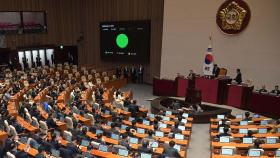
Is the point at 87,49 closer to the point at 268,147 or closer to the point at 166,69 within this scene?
the point at 166,69

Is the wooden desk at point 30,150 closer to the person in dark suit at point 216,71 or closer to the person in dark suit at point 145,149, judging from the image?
the person in dark suit at point 145,149

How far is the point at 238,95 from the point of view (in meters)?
17.8

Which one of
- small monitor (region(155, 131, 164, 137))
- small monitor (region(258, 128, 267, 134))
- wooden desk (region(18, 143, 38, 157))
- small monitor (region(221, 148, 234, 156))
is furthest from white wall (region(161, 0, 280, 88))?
wooden desk (region(18, 143, 38, 157))

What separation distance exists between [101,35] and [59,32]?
499cm

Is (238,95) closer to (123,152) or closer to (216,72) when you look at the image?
(216,72)

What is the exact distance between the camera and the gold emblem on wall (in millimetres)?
19406

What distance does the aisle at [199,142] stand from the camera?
1227 centimetres

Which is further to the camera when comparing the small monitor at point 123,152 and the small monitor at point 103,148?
the small monitor at point 103,148

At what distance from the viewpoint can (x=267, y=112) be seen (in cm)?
1681

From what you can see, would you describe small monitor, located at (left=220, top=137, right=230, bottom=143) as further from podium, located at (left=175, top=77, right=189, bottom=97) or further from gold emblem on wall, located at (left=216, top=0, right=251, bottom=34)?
gold emblem on wall, located at (left=216, top=0, right=251, bottom=34)

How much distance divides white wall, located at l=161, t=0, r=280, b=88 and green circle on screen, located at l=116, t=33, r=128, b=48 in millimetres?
4737

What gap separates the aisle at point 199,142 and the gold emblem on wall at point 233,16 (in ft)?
23.9

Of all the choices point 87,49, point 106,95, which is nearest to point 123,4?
point 87,49

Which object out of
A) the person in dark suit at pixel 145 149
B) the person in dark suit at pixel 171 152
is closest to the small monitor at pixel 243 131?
the person in dark suit at pixel 171 152
